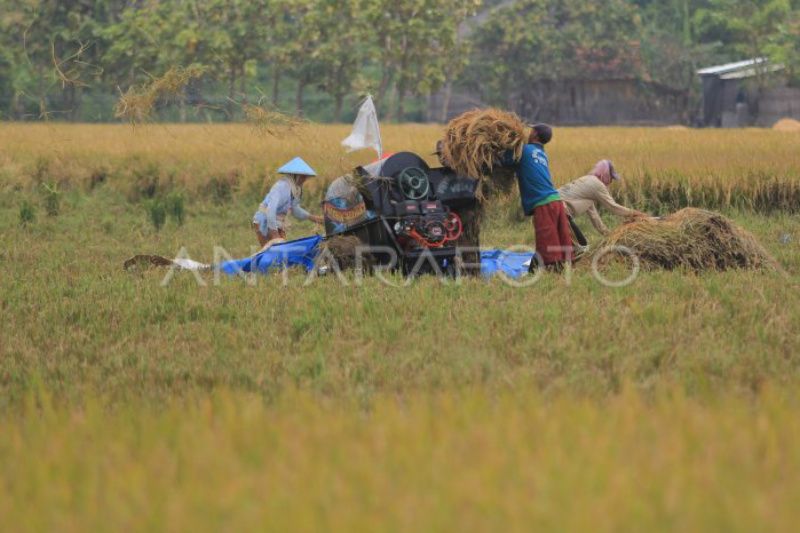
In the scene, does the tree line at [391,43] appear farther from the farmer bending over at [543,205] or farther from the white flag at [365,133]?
the farmer bending over at [543,205]

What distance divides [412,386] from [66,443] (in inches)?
80.9

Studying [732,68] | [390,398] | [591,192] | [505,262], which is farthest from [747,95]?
[390,398]

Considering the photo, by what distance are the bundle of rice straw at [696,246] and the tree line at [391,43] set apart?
24.0m

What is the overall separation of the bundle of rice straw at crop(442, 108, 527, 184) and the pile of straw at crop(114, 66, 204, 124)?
232 cm

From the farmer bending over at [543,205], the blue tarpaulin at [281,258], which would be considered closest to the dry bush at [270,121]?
the blue tarpaulin at [281,258]

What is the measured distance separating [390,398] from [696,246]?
4.84m

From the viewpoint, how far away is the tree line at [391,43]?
35.8 metres

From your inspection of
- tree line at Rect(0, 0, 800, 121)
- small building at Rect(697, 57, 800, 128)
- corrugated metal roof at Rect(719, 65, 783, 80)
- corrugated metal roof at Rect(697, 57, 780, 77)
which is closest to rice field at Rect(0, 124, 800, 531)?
tree line at Rect(0, 0, 800, 121)

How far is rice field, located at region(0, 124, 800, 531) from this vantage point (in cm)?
348

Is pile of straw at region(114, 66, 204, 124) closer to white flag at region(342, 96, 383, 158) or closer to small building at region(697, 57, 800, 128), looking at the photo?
white flag at region(342, 96, 383, 158)

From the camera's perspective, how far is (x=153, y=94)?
10508 millimetres

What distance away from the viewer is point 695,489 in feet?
11.6

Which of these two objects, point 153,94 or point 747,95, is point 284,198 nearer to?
point 153,94

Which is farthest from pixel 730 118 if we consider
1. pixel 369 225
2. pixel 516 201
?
pixel 369 225
